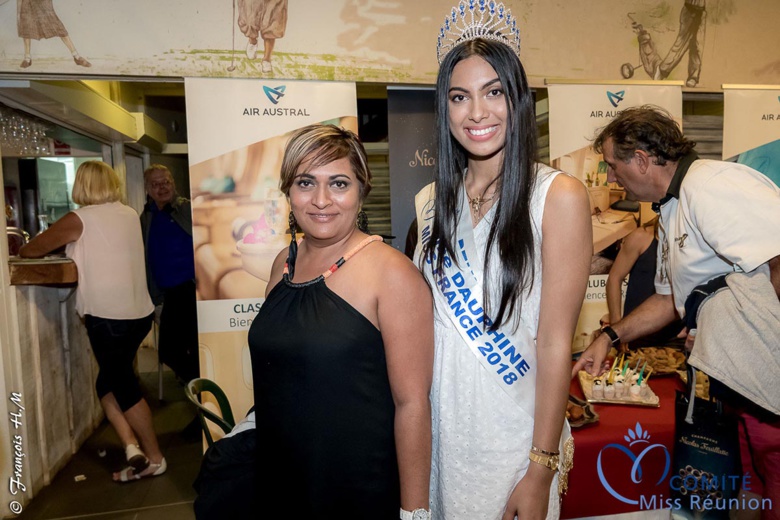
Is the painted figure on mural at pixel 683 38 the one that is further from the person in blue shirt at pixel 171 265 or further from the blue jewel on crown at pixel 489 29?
the person in blue shirt at pixel 171 265

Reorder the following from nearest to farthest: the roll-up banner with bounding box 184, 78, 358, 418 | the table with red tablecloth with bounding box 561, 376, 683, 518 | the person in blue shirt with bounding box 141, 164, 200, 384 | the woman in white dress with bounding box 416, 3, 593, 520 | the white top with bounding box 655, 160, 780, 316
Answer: the woman in white dress with bounding box 416, 3, 593, 520, the white top with bounding box 655, 160, 780, 316, the table with red tablecloth with bounding box 561, 376, 683, 518, the roll-up banner with bounding box 184, 78, 358, 418, the person in blue shirt with bounding box 141, 164, 200, 384

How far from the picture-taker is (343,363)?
3.89ft

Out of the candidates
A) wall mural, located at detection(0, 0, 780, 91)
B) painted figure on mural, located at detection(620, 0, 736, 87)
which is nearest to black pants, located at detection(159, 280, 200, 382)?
wall mural, located at detection(0, 0, 780, 91)

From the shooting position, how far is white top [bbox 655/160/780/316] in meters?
1.53

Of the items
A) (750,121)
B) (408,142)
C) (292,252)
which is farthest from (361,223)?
(750,121)

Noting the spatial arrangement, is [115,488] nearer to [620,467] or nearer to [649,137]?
[620,467]

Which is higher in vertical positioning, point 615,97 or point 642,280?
point 615,97

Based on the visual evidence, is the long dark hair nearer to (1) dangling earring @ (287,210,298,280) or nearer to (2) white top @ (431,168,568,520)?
(2) white top @ (431,168,568,520)

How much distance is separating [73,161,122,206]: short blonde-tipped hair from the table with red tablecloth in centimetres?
291

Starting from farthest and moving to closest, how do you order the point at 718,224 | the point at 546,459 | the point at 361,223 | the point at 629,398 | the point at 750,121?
the point at 750,121 < the point at 629,398 < the point at 718,224 < the point at 361,223 < the point at 546,459

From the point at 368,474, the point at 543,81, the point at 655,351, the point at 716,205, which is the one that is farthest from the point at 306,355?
the point at 543,81

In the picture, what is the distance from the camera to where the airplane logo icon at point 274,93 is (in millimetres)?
3045

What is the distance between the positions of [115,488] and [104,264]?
1.32 m

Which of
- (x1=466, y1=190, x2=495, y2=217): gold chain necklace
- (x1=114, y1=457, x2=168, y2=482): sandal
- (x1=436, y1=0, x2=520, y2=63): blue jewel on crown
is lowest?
(x1=114, y1=457, x2=168, y2=482): sandal
